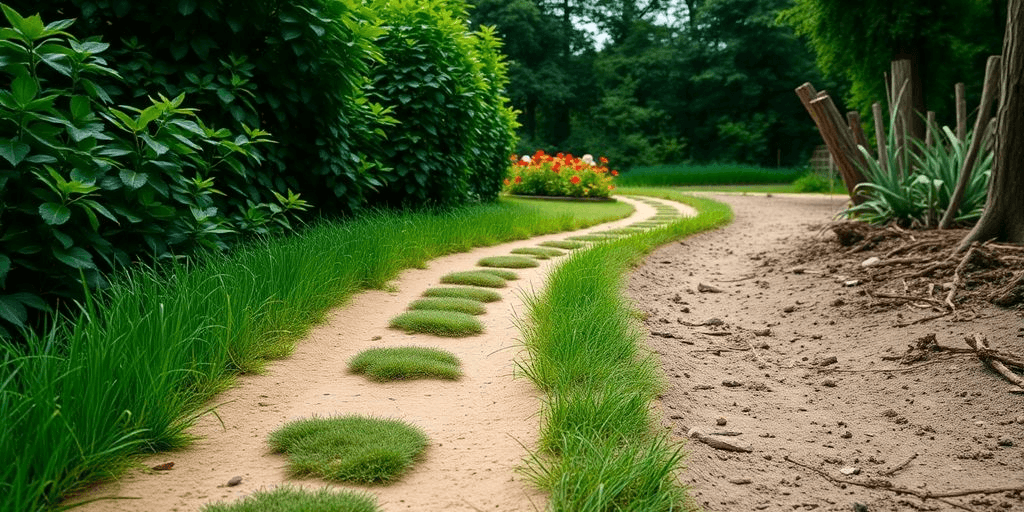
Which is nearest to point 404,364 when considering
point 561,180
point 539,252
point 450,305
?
point 450,305

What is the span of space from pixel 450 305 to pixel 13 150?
2.21 metres

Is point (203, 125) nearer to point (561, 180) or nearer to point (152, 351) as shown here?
point (152, 351)

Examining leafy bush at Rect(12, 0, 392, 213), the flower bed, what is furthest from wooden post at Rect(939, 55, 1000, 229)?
the flower bed

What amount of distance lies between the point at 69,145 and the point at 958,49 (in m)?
13.7

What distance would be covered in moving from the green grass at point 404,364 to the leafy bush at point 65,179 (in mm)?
1059

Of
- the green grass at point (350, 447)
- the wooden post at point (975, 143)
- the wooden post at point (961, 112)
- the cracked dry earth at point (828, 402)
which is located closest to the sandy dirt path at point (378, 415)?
the green grass at point (350, 447)

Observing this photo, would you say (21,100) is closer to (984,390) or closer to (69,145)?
(69,145)

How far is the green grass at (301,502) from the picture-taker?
180 cm

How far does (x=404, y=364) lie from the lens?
305cm

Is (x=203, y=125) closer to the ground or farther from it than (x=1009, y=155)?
farther from it

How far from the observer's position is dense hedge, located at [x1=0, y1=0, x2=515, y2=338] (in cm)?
268

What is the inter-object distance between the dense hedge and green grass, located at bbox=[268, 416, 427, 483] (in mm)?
1064

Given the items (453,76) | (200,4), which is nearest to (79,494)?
(200,4)

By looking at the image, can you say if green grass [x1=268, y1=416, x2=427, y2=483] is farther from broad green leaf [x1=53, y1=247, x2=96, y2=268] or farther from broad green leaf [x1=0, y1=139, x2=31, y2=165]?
broad green leaf [x1=0, y1=139, x2=31, y2=165]
